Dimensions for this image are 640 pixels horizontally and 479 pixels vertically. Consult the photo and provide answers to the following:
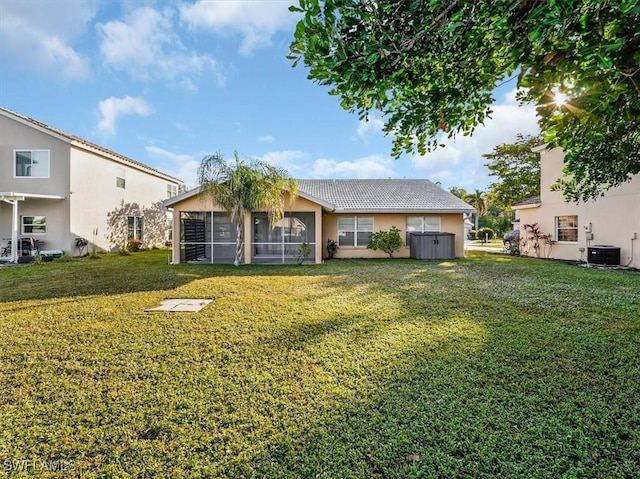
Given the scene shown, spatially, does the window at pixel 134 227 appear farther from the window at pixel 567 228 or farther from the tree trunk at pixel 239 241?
the window at pixel 567 228

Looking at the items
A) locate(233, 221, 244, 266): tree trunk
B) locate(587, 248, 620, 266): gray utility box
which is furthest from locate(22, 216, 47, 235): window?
locate(587, 248, 620, 266): gray utility box

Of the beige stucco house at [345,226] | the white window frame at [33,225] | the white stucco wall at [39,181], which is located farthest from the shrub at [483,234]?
the white window frame at [33,225]

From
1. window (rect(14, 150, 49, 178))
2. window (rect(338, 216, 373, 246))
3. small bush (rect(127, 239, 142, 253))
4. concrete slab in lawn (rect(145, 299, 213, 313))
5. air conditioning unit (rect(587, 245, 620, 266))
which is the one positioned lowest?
concrete slab in lawn (rect(145, 299, 213, 313))

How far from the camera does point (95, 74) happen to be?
15.0 metres

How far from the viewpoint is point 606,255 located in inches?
507

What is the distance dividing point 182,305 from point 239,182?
691 cm

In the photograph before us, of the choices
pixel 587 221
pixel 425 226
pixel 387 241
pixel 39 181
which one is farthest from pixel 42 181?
pixel 587 221

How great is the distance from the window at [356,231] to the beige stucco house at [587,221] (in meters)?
8.07

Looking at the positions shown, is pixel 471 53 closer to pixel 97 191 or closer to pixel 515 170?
pixel 97 191

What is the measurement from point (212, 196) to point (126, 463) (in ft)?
38.4

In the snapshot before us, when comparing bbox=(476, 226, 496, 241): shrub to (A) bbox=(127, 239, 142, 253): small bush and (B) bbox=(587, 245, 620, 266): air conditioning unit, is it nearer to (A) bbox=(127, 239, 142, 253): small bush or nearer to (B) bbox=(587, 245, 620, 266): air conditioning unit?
(B) bbox=(587, 245, 620, 266): air conditioning unit

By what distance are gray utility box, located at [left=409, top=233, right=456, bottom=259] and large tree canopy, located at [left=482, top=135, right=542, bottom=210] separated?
43.5 feet

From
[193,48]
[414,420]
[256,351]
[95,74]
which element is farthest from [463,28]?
[95,74]

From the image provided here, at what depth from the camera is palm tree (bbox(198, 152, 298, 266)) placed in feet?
42.2
